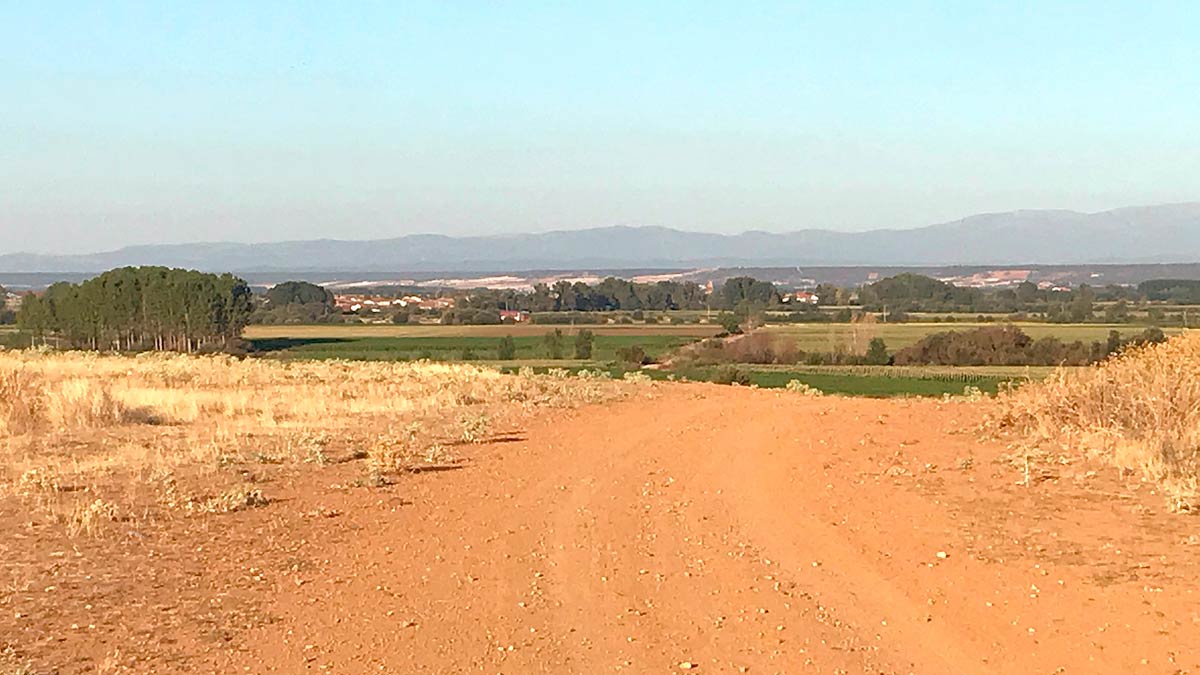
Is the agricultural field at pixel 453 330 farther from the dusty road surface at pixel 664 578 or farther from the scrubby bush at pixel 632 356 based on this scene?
the dusty road surface at pixel 664 578

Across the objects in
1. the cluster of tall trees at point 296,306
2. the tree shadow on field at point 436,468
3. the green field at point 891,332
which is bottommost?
Answer: the green field at point 891,332

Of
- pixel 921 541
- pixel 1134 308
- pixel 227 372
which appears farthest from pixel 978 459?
pixel 1134 308

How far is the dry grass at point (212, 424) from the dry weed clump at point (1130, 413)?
27.2 ft

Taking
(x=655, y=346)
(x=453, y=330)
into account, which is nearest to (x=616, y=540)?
(x=655, y=346)

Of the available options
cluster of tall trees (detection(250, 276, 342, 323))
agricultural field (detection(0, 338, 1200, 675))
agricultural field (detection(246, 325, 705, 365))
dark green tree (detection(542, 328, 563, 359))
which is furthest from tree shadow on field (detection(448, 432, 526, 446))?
cluster of tall trees (detection(250, 276, 342, 323))

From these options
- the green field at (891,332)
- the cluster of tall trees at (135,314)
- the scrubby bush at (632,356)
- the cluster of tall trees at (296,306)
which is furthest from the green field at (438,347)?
the cluster of tall trees at (296,306)

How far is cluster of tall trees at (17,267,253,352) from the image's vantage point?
7169 cm

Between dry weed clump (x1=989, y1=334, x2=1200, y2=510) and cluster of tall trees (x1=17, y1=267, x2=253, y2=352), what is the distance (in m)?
58.9

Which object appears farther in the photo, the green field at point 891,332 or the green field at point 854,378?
the green field at point 891,332

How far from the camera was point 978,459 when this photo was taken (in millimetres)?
16125

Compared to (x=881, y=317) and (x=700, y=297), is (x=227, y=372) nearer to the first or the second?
(x=881, y=317)

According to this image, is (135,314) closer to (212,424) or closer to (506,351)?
(506,351)

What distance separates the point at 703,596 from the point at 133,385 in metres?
23.4

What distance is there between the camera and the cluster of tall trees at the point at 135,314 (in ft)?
235
